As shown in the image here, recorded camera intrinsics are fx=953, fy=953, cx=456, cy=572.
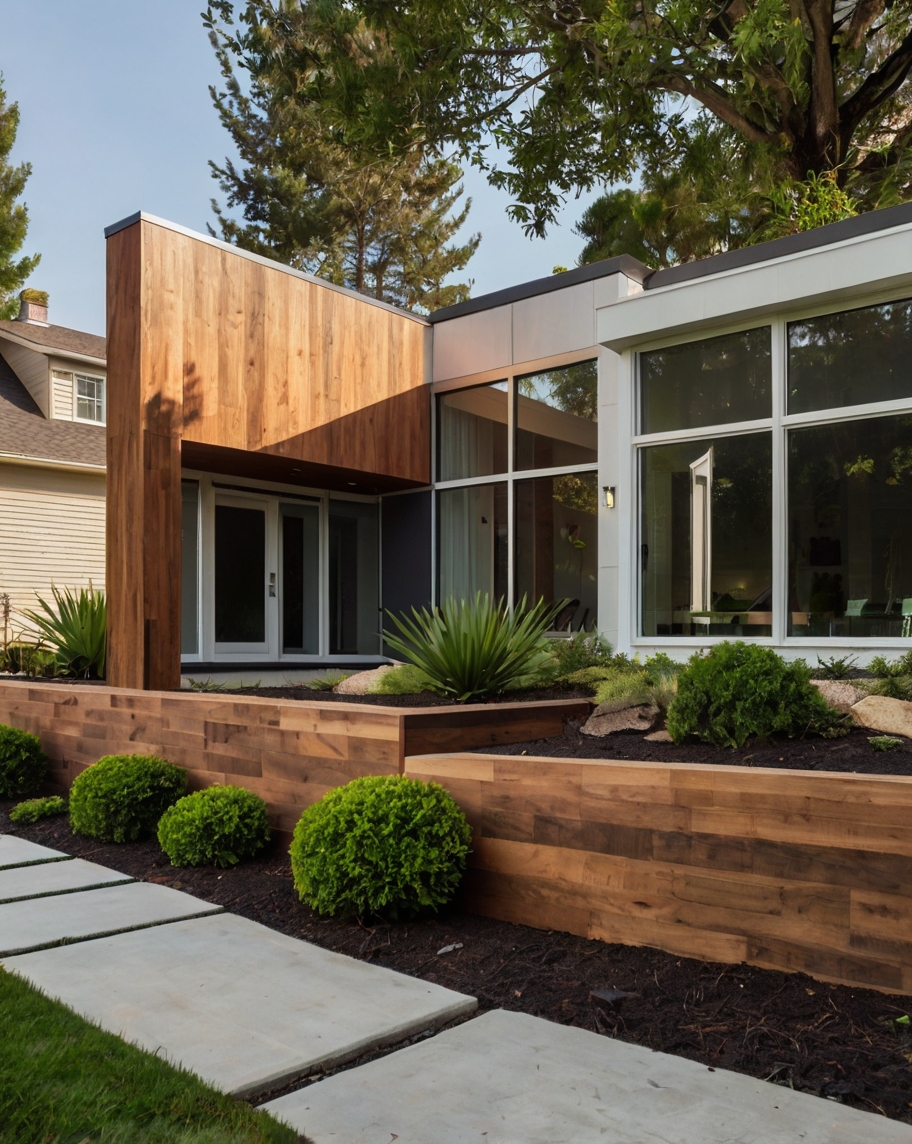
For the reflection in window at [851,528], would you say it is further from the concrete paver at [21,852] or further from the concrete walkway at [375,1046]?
the concrete paver at [21,852]

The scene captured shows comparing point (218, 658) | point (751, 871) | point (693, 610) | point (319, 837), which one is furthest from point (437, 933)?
point (218, 658)

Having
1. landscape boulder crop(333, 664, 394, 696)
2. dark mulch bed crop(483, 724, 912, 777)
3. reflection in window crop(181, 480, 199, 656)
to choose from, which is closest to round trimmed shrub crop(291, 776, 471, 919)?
dark mulch bed crop(483, 724, 912, 777)

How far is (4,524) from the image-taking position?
13594 millimetres

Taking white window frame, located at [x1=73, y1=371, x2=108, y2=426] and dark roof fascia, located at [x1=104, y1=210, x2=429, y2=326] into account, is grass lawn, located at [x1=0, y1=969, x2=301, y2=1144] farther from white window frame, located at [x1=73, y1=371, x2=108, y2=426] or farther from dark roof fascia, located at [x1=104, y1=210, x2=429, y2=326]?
white window frame, located at [x1=73, y1=371, x2=108, y2=426]

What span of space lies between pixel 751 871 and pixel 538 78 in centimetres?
1120

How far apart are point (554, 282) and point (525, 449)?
1695mm

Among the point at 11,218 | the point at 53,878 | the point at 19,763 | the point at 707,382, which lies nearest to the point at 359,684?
the point at 19,763

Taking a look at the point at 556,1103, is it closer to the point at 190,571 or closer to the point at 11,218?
the point at 190,571

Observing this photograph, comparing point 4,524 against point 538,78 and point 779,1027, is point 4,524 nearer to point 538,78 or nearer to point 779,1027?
point 538,78

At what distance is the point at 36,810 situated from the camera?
19.5 feet

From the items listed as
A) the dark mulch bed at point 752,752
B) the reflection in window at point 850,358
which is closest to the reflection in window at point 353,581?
the reflection in window at point 850,358

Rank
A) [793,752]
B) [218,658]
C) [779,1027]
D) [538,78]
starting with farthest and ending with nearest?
[538,78] < [218,658] < [793,752] < [779,1027]

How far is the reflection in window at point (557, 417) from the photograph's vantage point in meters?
9.25

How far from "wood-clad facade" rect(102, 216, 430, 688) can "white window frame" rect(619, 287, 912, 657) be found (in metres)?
2.89
